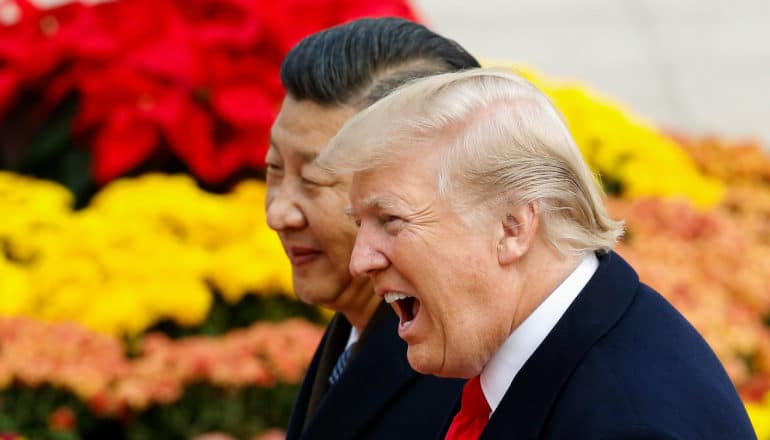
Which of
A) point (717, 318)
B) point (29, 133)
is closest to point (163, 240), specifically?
point (29, 133)

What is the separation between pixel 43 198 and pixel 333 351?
219 centimetres

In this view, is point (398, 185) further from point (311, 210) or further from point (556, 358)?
point (311, 210)

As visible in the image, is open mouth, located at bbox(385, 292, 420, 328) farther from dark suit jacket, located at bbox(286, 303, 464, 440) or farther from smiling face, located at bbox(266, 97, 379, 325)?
smiling face, located at bbox(266, 97, 379, 325)

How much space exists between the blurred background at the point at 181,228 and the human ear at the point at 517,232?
1.96 m

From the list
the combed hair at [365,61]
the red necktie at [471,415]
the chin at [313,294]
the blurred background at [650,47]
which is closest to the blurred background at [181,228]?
the chin at [313,294]

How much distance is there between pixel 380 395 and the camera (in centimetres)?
232

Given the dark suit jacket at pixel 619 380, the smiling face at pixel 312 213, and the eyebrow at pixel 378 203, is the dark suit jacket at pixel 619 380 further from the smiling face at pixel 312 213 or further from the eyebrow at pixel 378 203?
the smiling face at pixel 312 213

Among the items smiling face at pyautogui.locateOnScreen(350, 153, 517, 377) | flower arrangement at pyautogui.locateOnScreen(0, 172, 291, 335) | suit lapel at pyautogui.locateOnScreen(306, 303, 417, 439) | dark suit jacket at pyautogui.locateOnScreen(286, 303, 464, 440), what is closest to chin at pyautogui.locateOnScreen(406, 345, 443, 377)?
smiling face at pyautogui.locateOnScreen(350, 153, 517, 377)

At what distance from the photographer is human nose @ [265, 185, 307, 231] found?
95.1 inches

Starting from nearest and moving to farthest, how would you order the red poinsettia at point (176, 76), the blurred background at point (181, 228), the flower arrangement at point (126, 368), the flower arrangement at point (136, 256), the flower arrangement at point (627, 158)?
the flower arrangement at point (126, 368) → the blurred background at point (181, 228) → the flower arrangement at point (136, 256) → the red poinsettia at point (176, 76) → the flower arrangement at point (627, 158)

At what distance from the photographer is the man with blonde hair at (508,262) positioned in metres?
1.62

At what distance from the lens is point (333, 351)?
104 inches

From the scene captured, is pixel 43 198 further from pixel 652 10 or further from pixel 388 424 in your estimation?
pixel 652 10

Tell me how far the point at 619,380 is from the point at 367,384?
2.78 feet
